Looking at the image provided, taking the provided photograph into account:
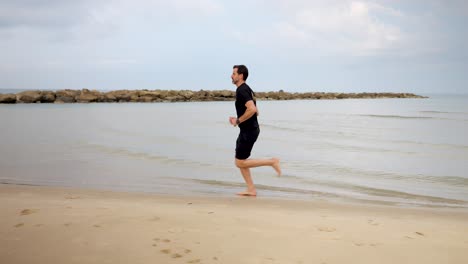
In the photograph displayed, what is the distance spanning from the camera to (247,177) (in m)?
6.48

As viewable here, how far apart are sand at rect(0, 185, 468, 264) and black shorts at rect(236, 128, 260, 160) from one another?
45.1 inches

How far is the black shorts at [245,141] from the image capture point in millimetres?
6328

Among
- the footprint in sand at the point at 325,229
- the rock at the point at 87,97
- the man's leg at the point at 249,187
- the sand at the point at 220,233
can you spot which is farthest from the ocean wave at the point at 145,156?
the rock at the point at 87,97

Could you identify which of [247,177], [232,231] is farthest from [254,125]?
[232,231]

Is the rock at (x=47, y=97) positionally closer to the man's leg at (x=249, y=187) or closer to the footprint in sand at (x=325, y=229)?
the man's leg at (x=249, y=187)

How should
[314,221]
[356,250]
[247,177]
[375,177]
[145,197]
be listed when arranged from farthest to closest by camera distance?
[375,177] → [247,177] → [145,197] → [314,221] → [356,250]

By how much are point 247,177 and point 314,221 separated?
2.19 metres

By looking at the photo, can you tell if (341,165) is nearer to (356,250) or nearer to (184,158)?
(184,158)

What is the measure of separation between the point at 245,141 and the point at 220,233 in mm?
2653

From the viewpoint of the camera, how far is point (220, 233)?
12.6 ft

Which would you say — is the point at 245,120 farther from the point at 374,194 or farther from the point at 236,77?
the point at 374,194

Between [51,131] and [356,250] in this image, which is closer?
[356,250]

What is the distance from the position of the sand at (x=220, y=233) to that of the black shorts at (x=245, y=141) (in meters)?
1.15

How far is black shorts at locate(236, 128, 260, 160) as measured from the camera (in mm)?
6328
